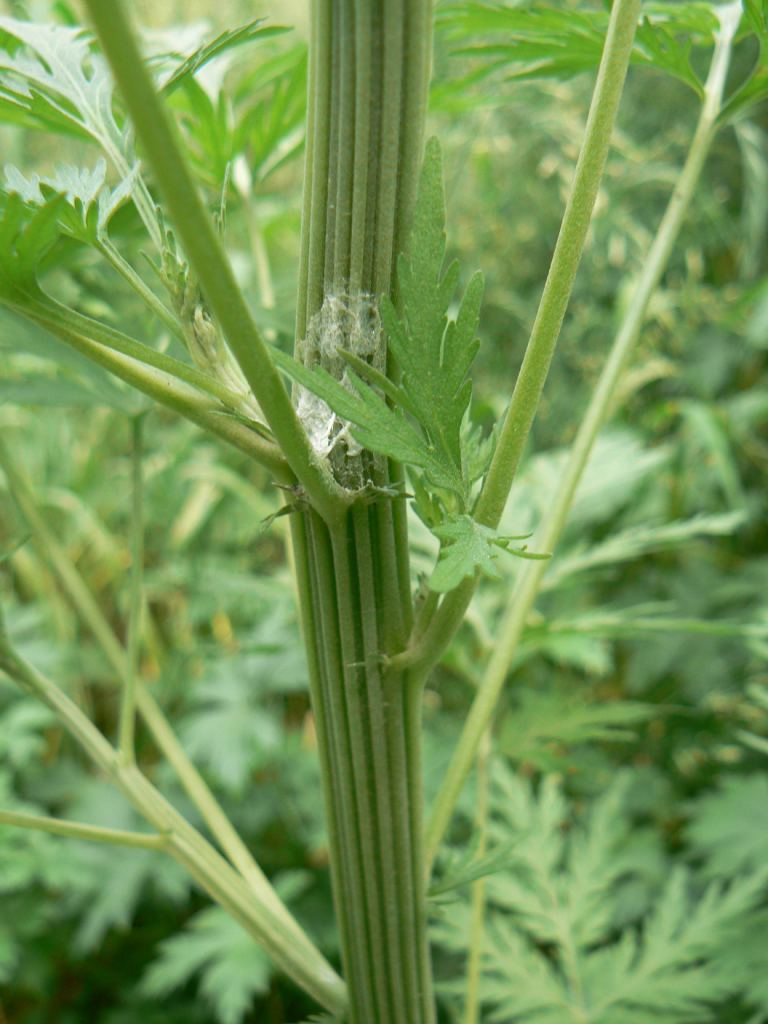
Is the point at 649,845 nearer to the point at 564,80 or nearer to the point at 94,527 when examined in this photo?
the point at 564,80

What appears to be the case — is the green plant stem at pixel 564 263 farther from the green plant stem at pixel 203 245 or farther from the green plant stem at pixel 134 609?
the green plant stem at pixel 134 609

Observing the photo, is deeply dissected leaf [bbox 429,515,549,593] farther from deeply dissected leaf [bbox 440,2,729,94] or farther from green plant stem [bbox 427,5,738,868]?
deeply dissected leaf [bbox 440,2,729,94]

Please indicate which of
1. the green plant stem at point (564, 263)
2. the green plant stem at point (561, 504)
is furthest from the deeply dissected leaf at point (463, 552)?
the green plant stem at point (561, 504)

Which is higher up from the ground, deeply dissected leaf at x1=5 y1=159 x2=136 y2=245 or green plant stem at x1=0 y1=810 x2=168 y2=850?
deeply dissected leaf at x1=5 y1=159 x2=136 y2=245

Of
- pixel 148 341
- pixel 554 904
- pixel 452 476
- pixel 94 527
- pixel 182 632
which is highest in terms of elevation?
pixel 94 527

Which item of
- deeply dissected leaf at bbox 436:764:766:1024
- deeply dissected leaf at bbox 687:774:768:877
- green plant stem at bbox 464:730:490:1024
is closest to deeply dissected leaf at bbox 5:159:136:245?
Answer: green plant stem at bbox 464:730:490:1024

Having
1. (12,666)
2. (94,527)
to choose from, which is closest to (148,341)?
(12,666)
